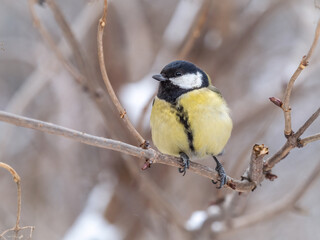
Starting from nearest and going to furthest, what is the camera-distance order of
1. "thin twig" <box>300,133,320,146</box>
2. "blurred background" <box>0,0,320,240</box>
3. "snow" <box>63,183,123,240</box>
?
"thin twig" <box>300,133,320,146</box> → "snow" <box>63,183,123,240</box> → "blurred background" <box>0,0,320,240</box>

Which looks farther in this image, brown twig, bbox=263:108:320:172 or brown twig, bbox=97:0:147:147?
brown twig, bbox=263:108:320:172

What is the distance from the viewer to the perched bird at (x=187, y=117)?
1766 millimetres

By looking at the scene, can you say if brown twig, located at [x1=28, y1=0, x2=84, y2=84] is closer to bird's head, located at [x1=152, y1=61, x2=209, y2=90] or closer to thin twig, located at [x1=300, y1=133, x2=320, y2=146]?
bird's head, located at [x1=152, y1=61, x2=209, y2=90]

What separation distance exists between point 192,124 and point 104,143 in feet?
2.41

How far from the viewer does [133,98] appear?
2406 millimetres

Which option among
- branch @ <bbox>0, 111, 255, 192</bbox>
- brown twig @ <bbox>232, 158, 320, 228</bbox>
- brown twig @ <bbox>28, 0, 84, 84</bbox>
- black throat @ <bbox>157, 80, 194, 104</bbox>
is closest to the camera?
branch @ <bbox>0, 111, 255, 192</bbox>

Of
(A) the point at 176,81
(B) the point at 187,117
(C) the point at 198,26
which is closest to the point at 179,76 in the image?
(A) the point at 176,81

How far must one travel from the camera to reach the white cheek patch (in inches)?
74.5

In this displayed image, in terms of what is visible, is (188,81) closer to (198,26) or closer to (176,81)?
(176,81)

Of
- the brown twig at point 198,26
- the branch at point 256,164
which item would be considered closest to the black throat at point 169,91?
the brown twig at point 198,26

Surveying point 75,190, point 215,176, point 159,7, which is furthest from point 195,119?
point 159,7

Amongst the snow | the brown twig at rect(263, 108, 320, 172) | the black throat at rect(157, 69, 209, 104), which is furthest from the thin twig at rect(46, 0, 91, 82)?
the brown twig at rect(263, 108, 320, 172)

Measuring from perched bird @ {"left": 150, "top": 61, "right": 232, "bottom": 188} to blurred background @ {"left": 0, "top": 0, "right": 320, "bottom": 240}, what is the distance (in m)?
0.47

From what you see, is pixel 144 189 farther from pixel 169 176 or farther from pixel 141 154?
pixel 141 154
